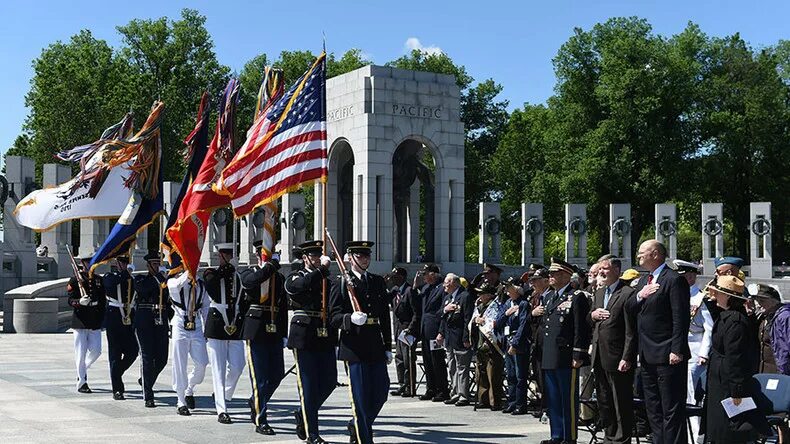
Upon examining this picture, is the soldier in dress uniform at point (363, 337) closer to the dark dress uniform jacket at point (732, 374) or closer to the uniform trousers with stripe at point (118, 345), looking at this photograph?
the dark dress uniform jacket at point (732, 374)

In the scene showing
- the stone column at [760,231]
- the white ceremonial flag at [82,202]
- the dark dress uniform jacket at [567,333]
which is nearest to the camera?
the dark dress uniform jacket at [567,333]

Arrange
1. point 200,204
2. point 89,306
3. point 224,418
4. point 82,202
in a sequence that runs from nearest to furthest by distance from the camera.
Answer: point 224,418 → point 200,204 → point 89,306 → point 82,202

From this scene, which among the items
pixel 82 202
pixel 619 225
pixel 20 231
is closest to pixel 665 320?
pixel 82 202

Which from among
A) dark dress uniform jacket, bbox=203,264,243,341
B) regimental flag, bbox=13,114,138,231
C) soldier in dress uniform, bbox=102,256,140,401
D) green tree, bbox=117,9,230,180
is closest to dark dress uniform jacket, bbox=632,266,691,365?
dark dress uniform jacket, bbox=203,264,243,341

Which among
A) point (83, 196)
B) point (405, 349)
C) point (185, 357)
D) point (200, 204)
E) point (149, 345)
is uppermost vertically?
point (83, 196)

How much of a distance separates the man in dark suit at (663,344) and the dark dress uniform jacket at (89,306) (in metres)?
9.07

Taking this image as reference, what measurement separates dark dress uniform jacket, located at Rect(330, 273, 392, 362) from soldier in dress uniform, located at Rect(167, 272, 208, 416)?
3200 mm

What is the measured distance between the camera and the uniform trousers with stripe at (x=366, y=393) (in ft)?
33.0

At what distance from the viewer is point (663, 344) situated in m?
9.17

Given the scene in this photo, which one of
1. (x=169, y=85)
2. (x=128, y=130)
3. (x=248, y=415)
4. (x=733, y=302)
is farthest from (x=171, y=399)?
(x=169, y=85)

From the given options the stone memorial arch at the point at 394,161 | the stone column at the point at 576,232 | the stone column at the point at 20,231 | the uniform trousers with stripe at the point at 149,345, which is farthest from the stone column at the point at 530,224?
the uniform trousers with stripe at the point at 149,345

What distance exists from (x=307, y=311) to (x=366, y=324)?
3.01 feet

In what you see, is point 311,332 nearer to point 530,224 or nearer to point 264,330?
point 264,330

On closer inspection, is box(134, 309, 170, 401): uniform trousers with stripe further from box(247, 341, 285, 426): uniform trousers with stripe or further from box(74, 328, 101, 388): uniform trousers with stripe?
box(247, 341, 285, 426): uniform trousers with stripe
